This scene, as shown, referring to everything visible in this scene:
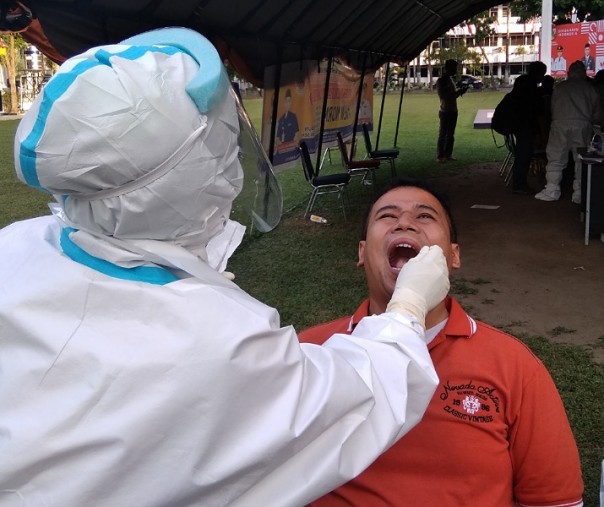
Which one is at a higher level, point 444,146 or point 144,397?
point 144,397

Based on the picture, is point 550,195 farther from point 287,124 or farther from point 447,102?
point 447,102

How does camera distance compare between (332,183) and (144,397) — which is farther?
(332,183)

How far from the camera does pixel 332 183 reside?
27.7ft

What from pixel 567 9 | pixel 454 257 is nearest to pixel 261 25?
pixel 454 257

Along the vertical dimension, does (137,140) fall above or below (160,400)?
above

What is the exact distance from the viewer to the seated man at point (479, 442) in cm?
159

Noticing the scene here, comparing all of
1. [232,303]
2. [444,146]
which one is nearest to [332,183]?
[444,146]

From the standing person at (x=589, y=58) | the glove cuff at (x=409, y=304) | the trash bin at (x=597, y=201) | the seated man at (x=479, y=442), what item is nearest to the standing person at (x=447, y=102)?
the trash bin at (x=597, y=201)

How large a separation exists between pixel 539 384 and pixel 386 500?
1.59 ft

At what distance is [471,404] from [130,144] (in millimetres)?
1042

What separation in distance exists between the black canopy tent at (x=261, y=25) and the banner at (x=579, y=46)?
71.7 ft

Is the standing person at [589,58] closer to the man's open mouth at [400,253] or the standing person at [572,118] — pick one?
the standing person at [572,118]

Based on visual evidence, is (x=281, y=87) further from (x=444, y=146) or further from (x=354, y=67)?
(x=444, y=146)

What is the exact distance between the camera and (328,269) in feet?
20.9
